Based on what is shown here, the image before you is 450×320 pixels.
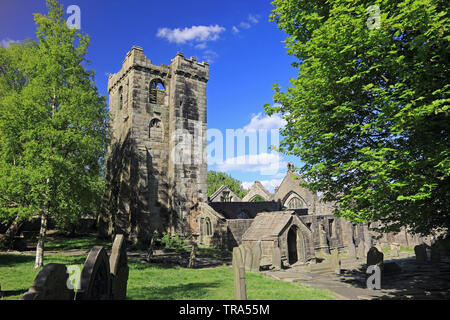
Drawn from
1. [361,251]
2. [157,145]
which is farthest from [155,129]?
[361,251]

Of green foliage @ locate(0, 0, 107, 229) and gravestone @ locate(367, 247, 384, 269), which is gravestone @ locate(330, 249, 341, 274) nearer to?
gravestone @ locate(367, 247, 384, 269)

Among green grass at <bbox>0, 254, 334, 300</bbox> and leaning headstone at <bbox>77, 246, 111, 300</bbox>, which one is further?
green grass at <bbox>0, 254, 334, 300</bbox>

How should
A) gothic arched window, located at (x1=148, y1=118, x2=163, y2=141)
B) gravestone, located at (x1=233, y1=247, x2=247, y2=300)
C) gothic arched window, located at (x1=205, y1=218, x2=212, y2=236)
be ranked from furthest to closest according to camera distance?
gothic arched window, located at (x1=148, y1=118, x2=163, y2=141) < gothic arched window, located at (x1=205, y1=218, x2=212, y2=236) < gravestone, located at (x1=233, y1=247, x2=247, y2=300)

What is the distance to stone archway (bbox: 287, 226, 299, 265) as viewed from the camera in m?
22.1

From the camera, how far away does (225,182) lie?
77.6 m

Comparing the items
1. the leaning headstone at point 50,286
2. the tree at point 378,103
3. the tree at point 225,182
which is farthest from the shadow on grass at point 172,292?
the tree at point 225,182

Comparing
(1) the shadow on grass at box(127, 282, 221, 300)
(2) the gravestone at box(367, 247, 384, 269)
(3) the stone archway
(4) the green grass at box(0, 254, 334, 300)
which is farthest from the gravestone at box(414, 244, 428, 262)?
(1) the shadow on grass at box(127, 282, 221, 300)

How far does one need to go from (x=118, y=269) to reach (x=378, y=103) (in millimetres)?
7823

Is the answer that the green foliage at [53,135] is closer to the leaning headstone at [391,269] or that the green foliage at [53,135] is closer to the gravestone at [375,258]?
the gravestone at [375,258]

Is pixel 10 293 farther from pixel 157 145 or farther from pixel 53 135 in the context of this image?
pixel 157 145

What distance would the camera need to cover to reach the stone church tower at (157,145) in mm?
24500

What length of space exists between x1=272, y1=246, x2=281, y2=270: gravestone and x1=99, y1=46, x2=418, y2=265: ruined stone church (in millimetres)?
2634
